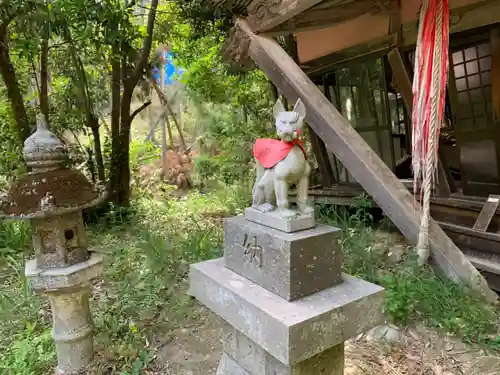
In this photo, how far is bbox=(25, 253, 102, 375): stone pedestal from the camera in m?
2.85

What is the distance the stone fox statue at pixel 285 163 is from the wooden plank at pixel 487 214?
105 inches

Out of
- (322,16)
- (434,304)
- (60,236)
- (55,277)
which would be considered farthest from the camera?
(322,16)

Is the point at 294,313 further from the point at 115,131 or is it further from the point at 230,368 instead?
the point at 115,131

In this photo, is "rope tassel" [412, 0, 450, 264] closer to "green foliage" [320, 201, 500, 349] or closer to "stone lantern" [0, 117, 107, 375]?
"green foliage" [320, 201, 500, 349]

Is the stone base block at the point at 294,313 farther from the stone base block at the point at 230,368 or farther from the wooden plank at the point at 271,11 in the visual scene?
the wooden plank at the point at 271,11

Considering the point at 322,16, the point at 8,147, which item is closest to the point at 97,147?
the point at 8,147

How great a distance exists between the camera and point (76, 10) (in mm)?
3795

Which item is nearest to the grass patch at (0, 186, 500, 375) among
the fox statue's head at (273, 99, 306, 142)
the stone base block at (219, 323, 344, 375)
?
the stone base block at (219, 323, 344, 375)

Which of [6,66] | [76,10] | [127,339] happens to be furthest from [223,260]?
[6,66]

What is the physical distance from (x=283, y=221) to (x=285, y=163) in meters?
0.32

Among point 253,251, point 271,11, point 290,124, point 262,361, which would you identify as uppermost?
point 271,11

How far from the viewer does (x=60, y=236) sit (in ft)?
9.34

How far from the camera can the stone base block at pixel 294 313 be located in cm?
182

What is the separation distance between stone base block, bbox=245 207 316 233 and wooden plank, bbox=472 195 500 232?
8.65ft
